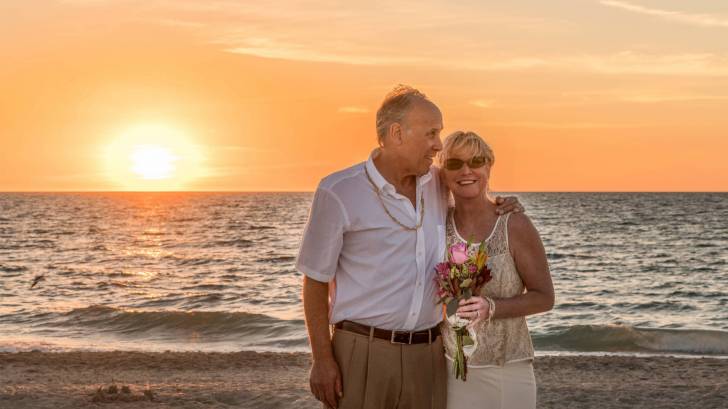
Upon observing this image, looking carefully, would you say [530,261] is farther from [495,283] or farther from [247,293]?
[247,293]

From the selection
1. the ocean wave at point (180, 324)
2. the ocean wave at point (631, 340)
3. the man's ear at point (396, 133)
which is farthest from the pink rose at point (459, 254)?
the ocean wave at point (180, 324)

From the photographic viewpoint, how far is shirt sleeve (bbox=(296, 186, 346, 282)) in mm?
4410

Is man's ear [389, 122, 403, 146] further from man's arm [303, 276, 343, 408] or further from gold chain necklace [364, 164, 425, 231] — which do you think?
man's arm [303, 276, 343, 408]

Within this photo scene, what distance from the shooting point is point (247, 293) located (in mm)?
26703

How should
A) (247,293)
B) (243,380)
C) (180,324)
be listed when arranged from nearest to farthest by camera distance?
(243,380), (180,324), (247,293)

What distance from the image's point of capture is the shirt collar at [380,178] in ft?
14.7

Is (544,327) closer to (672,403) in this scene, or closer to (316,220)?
(672,403)

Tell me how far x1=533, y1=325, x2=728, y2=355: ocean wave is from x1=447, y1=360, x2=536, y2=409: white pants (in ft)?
40.7

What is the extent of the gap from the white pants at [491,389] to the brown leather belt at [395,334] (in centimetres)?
20

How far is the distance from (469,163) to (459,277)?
59 cm

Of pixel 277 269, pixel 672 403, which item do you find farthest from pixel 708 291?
pixel 672 403

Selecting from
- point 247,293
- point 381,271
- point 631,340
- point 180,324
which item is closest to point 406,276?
point 381,271

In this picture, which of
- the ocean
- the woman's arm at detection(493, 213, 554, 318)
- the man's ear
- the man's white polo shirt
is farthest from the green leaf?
the ocean

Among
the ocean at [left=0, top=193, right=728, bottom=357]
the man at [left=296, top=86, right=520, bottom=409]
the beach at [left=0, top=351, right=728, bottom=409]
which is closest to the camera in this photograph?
the man at [left=296, top=86, right=520, bottom=409]
